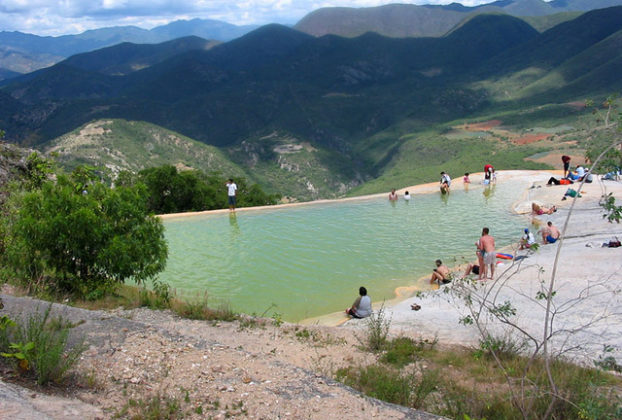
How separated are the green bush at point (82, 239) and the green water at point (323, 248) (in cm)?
203

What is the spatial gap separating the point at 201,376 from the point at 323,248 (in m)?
11.2

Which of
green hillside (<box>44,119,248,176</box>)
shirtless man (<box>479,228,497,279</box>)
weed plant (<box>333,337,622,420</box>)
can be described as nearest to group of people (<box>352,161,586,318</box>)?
shirtless man (<box>479,228,497,279</box>)

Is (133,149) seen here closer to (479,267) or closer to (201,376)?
(479,267)

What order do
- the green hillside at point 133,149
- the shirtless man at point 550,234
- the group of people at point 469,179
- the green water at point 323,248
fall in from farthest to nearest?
the green hillside at point 133,149
the group of people at point 469,179
the shirtless man at point 550,234
the green water at point 323,248

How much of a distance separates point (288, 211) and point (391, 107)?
17393cm

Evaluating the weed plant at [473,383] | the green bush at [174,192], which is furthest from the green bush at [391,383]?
the green bush at [174,192]

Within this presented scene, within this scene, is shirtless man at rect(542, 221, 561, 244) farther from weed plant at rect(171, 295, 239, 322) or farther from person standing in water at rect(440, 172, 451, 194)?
weed plant at rect(171, 295, 239, 322)

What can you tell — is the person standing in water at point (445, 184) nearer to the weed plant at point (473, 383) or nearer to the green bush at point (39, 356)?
the weed plant at point (473, 383)

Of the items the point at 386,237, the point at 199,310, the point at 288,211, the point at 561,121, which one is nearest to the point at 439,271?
the point at 386,237

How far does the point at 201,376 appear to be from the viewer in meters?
6.23

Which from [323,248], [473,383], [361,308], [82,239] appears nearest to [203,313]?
[82,239]

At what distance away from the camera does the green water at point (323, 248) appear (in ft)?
43.1

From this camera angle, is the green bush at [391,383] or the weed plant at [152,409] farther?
the green bush at [391,383]

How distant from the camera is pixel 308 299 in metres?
12.6
